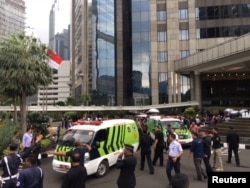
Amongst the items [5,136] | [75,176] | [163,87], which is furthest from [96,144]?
[163,87]

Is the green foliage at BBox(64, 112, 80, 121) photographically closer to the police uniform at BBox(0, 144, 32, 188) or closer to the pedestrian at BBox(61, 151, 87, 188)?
the police uniform at BBox(0, 144, 32, 188)

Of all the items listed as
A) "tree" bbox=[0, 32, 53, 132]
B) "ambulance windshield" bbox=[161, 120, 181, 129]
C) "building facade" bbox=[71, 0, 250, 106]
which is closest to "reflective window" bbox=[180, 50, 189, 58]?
"building facade" bbox=[71, 0, 250, 106]

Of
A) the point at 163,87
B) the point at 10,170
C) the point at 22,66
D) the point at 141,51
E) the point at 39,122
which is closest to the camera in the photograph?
the point at 10,170

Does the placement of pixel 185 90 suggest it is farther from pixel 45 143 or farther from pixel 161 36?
pixel 45 143

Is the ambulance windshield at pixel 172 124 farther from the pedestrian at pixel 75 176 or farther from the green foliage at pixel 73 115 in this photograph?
the green foliage at pixel 73 115

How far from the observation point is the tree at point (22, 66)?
20.3m

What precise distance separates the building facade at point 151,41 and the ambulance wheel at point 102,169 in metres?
Answer: 43.1

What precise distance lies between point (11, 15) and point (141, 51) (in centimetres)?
12949

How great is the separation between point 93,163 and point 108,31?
50.8 metres

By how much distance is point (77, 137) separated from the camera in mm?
12969

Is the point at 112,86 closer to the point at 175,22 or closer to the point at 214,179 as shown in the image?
the point at 175,22

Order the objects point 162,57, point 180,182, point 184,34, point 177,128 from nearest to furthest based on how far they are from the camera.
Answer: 1. point 180,182
2. point 177,128
3. point 184,34
4. point 162,57

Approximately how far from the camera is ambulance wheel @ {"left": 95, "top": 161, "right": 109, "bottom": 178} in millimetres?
12625

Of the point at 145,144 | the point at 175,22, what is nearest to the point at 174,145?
the point at 145,144
